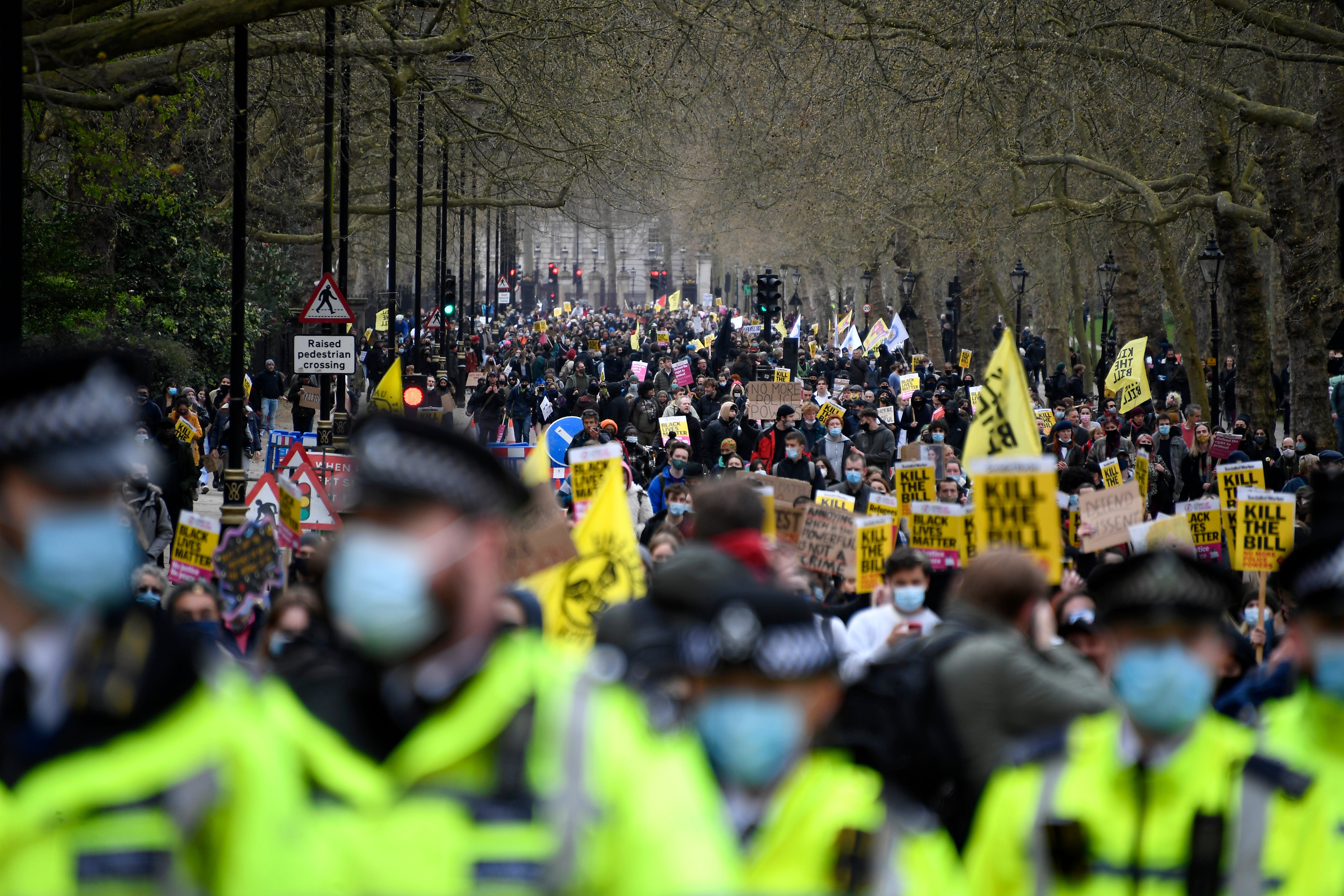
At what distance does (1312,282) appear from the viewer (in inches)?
848

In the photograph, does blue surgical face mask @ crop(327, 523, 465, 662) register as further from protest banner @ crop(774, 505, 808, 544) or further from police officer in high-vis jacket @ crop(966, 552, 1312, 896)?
protest banner @ crop(774, 505, 808, 544)

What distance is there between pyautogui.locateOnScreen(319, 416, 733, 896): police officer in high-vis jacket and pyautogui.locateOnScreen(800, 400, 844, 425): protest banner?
17.0 m

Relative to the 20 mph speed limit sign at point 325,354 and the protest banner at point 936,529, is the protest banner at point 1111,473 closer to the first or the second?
the protest banner at point 936,529

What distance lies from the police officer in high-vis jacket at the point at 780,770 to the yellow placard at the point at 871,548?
7.49 meters

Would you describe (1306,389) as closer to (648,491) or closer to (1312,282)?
(1312,282)

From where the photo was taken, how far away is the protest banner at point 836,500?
Result: 12.3 m

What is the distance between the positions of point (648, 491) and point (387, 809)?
41.6ft

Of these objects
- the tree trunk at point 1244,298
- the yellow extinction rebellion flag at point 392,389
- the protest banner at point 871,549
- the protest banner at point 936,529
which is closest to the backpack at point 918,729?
the protest banner at point 871,549

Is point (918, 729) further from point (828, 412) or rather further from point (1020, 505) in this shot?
point (828, 412)

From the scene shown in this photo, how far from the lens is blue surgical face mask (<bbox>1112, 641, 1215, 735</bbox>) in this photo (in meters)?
3.44

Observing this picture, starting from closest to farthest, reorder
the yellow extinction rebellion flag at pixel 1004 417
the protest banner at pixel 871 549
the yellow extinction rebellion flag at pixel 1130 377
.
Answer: the yellow extinction rebellion flag at pixel 1004 417 → the protest banner at pixel 871 549 → the yellow extinction rebellion flag at pixel 1130 377

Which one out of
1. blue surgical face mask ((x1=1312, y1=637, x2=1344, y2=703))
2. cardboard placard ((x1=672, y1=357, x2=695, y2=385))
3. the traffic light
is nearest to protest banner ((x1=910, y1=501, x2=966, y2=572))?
blue surgical face mask ((x1=1312, y1=637, x2=1344, y2=703))

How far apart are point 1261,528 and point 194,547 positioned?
642 cm

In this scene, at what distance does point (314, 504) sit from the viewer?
42.3ft
